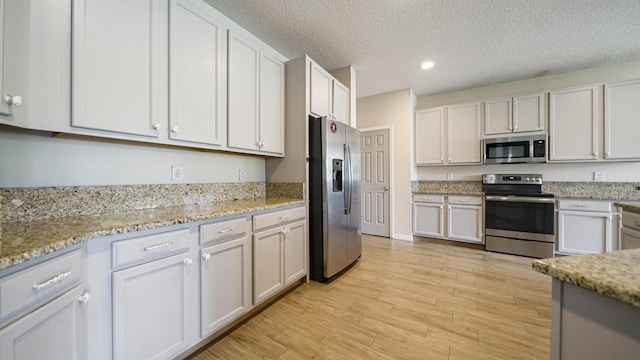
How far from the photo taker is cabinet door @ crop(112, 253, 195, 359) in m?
1.11

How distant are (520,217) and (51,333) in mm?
4475

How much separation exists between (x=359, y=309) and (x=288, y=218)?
38.9 inches

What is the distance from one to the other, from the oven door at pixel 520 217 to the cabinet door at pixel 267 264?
318 cm

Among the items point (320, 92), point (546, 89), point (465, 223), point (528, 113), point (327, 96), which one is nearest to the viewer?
point (320, 92)

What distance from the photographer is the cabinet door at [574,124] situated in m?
3.03

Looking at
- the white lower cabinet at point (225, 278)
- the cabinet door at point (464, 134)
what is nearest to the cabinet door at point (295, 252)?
the white lower cabinet at point (225, 278)

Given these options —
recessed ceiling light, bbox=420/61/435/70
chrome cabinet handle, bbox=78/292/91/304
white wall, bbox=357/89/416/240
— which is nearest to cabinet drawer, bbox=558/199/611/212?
white wall, bbox=357/89/416/240

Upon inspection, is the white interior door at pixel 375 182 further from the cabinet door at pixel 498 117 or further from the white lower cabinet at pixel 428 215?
the cabinet door at pixel 498 117

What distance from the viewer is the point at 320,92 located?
103 inches

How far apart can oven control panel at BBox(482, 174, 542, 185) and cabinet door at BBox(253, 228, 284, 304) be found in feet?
11.4

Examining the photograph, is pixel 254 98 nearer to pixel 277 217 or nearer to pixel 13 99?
pixel 277 217

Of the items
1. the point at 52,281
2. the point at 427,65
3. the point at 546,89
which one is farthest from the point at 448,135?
the point at 52,281

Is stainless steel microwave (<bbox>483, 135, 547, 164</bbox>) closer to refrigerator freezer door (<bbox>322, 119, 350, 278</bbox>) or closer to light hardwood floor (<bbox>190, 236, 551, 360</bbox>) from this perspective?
light hardwood floor (<bbox>190, 236, 551, 360</bbox>)

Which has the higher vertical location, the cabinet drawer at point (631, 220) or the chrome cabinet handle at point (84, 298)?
the cabinet drawer at point (631, 220)
